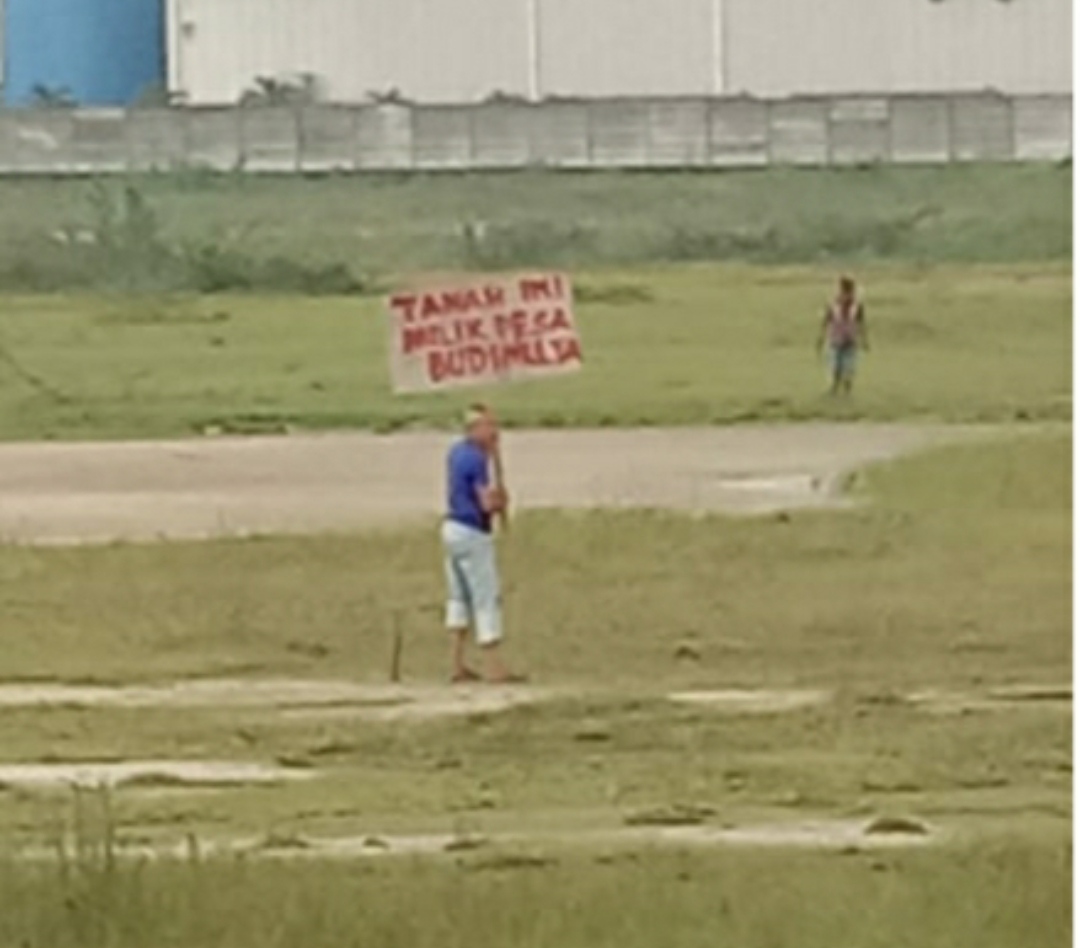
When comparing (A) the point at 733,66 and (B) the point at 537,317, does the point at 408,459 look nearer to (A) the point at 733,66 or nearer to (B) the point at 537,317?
(B) the point at 537,317

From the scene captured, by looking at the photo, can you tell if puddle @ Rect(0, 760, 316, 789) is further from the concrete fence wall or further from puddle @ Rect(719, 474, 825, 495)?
the concrete fence wall

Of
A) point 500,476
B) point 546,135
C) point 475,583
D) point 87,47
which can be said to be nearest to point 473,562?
point 475,583

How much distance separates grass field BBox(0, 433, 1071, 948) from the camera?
20.7 feet

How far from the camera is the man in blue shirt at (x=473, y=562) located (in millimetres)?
6344

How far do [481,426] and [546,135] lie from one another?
441mm

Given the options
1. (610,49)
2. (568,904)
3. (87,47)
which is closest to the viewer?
(568,904)

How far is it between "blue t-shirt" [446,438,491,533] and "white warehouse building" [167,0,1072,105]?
0.51 meters

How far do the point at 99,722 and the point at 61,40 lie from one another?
0.98m

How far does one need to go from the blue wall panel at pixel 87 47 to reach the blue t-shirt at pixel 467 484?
686 millimetres

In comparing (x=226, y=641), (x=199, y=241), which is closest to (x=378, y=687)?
(x=226, y=641)

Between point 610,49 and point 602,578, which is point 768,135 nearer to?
point 610,49

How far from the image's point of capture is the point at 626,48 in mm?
6371

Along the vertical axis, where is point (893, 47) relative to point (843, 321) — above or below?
above

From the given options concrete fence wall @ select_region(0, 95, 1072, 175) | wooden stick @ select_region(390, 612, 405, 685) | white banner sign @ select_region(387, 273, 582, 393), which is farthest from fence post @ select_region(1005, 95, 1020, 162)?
wooden stick @ select_region(390, 612, 405, 685)
